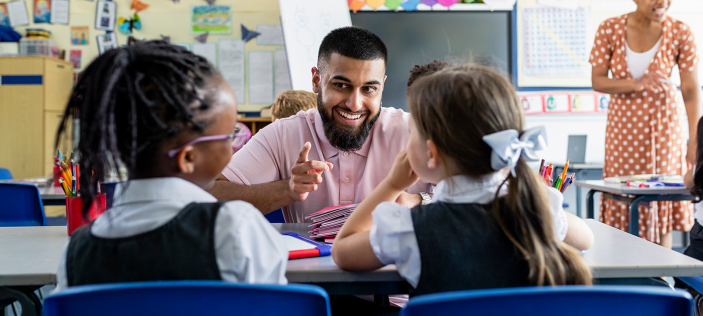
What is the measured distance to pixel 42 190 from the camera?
93.2 inches

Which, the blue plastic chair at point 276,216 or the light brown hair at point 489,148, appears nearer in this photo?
the light brown hair at point 489,148

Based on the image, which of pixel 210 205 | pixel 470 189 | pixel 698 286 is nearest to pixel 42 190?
pixel 210 205

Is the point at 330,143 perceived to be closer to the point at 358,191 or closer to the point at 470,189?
the point at 358,191

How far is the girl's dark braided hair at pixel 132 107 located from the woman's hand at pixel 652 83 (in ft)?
8.68

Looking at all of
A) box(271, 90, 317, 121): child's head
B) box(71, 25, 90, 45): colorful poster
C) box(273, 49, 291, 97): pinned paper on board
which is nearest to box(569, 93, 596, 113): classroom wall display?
box(273, 49, 291, 97): pinned paper on board

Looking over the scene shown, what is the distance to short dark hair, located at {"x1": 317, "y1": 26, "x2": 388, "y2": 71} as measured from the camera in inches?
66.0

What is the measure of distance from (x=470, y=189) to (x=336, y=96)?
922mm

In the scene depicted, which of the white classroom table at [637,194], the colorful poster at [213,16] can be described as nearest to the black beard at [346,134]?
the white classroom table at [637,194]

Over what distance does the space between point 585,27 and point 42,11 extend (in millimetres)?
5322

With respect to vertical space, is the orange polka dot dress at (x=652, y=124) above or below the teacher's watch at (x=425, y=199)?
above

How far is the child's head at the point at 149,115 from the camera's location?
0.72m

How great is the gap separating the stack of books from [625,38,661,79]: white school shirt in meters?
2.31

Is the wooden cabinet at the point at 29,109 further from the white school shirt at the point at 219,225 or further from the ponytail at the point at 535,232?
the ponytail at the point at 535,232

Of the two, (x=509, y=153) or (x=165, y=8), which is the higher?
(x=165, y=8)
